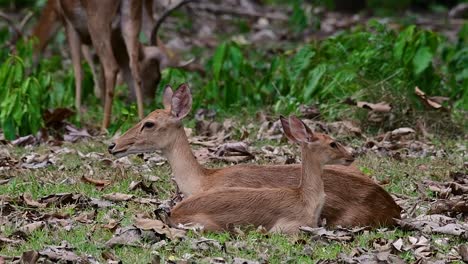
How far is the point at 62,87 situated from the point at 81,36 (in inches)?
25.3

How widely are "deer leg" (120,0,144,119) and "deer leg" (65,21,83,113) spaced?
85 cm

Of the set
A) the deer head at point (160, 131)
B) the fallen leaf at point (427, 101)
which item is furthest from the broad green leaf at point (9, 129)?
the fallen leaf at point (427, 101)

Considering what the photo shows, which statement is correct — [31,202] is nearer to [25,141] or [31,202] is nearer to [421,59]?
[25,141]

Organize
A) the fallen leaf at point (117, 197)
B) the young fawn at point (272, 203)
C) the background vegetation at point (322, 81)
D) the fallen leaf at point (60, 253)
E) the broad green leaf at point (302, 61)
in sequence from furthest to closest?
the broad green leaf at point (302, 61)
the background vegetation at point (322, 81)
the fallen leaf at point (117, 197)
the young fawn at point (272, 203)
the fallen leaf at point (60, 253)

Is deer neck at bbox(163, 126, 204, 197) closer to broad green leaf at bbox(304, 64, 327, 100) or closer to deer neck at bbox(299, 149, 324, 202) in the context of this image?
deer neck at bbox(299, 149, 324, 202)

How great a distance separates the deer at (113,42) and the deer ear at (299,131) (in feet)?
15.4

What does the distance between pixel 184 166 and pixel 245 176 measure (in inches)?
17.2

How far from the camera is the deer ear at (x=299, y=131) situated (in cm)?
721

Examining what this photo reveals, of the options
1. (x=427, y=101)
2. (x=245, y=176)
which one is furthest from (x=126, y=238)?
(x=427, y=101)

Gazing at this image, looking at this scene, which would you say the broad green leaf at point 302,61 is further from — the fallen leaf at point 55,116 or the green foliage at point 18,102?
the green foliage at point 18,102

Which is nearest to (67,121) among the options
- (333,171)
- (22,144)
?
(22,144)

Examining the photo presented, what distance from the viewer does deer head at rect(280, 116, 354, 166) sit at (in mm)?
7227

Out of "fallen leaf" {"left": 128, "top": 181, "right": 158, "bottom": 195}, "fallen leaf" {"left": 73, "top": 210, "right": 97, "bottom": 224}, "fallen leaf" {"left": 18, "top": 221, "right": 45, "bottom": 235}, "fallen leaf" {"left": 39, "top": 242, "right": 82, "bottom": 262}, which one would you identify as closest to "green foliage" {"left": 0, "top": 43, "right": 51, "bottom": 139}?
"fallen leaf" {"left": 128, "top": 181, "right": 158, "bottom": 195}

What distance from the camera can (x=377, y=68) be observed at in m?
11.4
